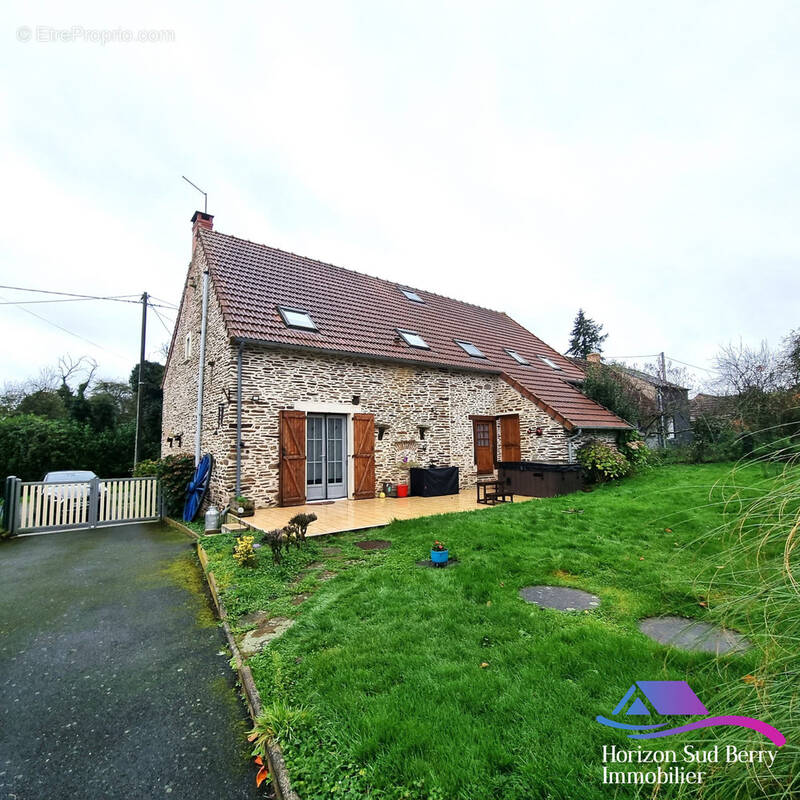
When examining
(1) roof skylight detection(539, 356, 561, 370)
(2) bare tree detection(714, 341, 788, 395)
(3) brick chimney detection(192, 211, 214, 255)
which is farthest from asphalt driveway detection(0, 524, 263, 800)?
(2) bare tree detection(714, 341, 788, 395)

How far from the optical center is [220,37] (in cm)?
613

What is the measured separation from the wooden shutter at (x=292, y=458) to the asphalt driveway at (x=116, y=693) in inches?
144

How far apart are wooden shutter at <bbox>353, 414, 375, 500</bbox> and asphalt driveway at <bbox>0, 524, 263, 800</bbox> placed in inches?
202

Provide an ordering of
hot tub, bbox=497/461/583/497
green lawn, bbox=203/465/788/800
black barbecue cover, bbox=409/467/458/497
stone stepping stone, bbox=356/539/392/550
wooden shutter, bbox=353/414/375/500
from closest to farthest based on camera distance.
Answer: green lawn, bbox=203/465/788/800 → stone stepping stone, bbox=356/539/392/550 → wooden shutter, bbox=353/414/375/500 → hot tub, bbox=497/461/583/497 → black barbecue cover, bbox=409/467/458/497

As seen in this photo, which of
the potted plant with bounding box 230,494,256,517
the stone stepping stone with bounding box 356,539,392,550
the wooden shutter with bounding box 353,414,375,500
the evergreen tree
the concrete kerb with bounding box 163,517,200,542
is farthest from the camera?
the evergreen tree

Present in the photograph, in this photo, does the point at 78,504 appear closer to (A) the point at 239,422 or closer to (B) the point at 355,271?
(A) the point at 239,422

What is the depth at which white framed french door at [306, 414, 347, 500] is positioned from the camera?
32.5ft

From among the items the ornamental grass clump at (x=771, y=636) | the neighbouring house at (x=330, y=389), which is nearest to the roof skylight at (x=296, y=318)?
the neighbouring house at (x=330, y=389)

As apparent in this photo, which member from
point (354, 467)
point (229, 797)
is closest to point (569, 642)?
point (229, 797)

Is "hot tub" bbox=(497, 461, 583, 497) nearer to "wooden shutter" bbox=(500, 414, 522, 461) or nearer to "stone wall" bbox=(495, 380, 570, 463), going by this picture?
"stone wall" bbox=(495, 380, 570, 463)

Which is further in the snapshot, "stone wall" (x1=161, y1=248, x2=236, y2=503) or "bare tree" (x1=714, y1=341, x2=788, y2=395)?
"bare tree" (x1=714, y1=341, x2=788, y2=395)

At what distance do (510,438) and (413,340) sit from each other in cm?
452

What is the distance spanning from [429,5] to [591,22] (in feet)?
8.41

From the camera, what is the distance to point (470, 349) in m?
14.1
